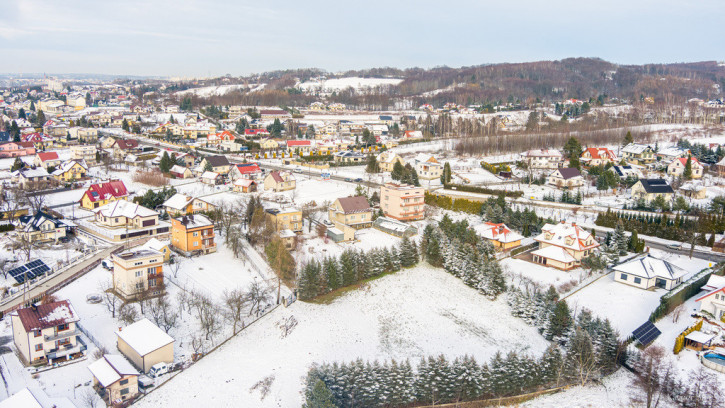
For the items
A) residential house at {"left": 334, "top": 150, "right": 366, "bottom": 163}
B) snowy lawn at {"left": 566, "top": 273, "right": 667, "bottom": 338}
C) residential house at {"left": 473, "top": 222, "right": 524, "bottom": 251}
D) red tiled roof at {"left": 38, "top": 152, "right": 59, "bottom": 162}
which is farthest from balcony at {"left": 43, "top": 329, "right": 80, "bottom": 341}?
residential house at {"left": 334, "top": 150, "right": 366, "bottom": 163}

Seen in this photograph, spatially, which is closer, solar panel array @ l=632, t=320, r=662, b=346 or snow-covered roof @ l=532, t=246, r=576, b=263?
solar panel array @ l=632, t=320, r=662, b=346

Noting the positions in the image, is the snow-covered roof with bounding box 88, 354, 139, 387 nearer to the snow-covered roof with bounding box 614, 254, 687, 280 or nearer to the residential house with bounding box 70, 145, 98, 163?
the snow-covered roof with bounding box 614, 254, 687, 280

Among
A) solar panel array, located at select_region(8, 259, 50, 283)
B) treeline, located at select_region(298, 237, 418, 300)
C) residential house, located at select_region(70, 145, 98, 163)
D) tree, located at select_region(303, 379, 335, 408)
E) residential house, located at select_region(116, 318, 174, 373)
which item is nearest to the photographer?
tree, located at select_region(303, 379, 335, 408)

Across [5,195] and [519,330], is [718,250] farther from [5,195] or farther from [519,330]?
[5,195]

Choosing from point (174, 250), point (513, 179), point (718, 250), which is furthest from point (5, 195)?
point (718, 250)

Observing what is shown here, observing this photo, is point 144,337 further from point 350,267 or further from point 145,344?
point 350,267

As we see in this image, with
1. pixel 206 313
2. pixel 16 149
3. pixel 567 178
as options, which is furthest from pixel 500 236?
pixel 16 149

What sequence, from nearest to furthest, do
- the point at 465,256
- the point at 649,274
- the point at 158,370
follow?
the point at 158,370 → the point at 649,274 → the point at 465,256
